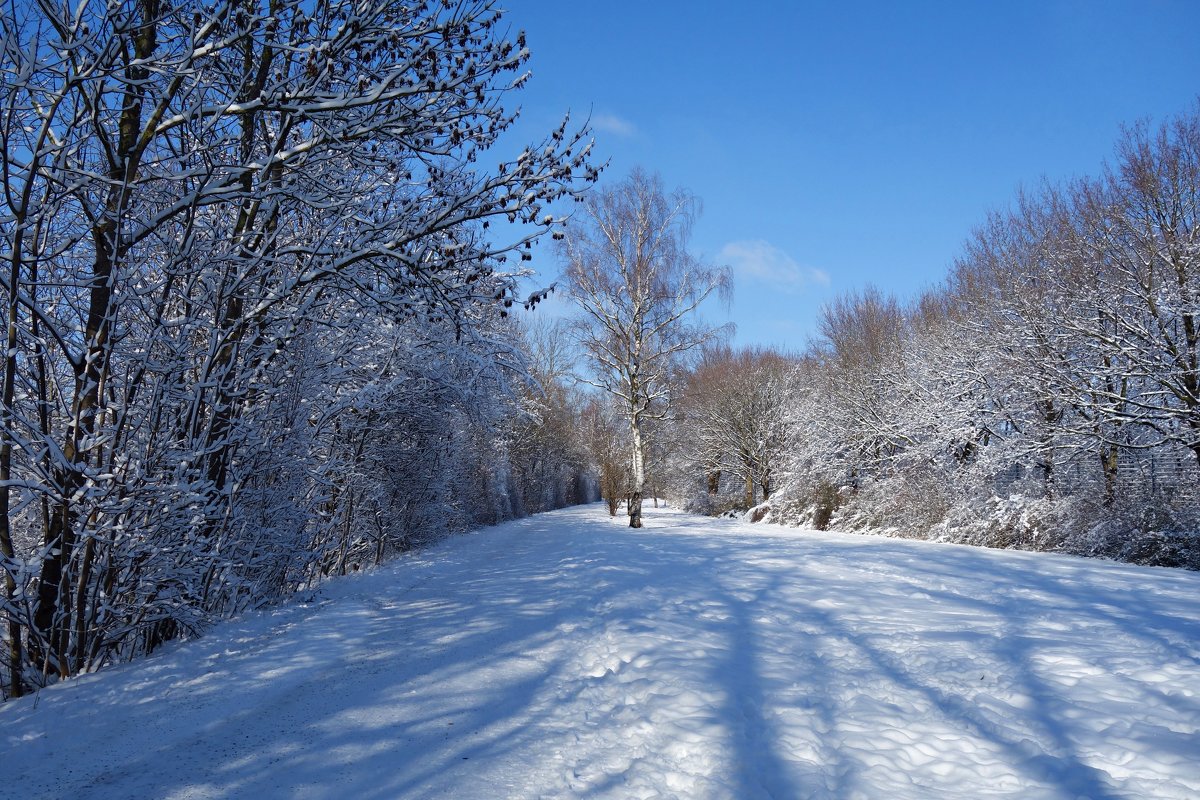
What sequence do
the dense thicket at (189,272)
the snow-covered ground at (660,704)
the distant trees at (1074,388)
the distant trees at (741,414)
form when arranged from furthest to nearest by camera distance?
the distant trees at (741,414) → the distant trees at (1074,388) → the dense thicket at (189,272) → the snow-covered ground at (660,704)

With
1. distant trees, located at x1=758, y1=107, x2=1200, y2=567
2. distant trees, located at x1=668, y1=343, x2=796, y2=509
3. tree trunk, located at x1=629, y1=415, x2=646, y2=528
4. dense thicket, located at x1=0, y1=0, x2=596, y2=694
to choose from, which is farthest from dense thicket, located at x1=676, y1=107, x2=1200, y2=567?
dense thicket, located at x1=0, y1=0, x2=596, y2=694

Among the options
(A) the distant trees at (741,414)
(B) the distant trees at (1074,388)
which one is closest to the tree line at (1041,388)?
(B) the distant trees at (1074,388)

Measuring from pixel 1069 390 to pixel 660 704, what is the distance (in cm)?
1320

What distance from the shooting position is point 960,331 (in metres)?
17.6

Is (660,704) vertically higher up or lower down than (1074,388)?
lower down

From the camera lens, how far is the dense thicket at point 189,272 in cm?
437

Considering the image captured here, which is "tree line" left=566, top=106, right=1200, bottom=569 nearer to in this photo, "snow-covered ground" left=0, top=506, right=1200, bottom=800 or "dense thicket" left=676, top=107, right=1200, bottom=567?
"dense thicket" left=676, top=107, right=1200, bottom=567

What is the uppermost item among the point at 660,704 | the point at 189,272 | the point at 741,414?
the point at 741,414

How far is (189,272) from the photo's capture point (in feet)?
16.3

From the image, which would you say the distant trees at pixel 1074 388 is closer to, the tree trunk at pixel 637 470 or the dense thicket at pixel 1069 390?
the dense thicket at pixel 1069 390

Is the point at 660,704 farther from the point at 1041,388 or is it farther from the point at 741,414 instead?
the point at 741,414

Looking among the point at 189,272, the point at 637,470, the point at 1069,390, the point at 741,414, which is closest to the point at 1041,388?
the point at 1069,390

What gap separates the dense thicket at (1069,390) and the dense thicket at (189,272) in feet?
39.9

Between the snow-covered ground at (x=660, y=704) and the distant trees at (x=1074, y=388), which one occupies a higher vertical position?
the distant trees at (x=1074, y=388)
